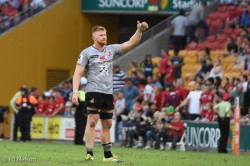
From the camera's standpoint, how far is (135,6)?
40188 millimetres

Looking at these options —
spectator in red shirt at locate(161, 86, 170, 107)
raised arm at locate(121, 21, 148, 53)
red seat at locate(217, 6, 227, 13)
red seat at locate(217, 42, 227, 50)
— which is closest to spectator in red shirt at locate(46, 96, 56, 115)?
spectator in red shirt at locate(161, 86, 170, 107)

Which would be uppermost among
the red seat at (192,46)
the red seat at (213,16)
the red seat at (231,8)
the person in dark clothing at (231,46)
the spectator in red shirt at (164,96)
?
the red seat at (231,8)

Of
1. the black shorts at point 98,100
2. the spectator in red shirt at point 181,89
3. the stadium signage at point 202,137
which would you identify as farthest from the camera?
the spectator in red shirt at point 181,89

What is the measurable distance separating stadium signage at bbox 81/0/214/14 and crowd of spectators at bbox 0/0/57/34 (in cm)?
183

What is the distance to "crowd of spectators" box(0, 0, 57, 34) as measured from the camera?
131ft

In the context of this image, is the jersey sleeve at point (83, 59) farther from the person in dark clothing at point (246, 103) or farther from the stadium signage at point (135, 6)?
the stadium signage at point (135, 6)

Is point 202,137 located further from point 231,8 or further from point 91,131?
point 91,131

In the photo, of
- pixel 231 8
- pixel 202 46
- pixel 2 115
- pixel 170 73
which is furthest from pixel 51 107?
pixel 231 8

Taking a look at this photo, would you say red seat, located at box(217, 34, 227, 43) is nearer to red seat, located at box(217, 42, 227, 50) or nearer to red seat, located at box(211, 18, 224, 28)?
red seat, located at box(217, 42, 227, 50)

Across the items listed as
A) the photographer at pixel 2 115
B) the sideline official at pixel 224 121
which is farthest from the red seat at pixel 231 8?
the sideline official at pixel 224 121

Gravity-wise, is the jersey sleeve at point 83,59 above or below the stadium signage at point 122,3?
below

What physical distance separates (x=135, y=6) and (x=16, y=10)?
532cm

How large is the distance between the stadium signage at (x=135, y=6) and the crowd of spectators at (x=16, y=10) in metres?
1.83

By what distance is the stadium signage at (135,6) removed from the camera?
39531mm
